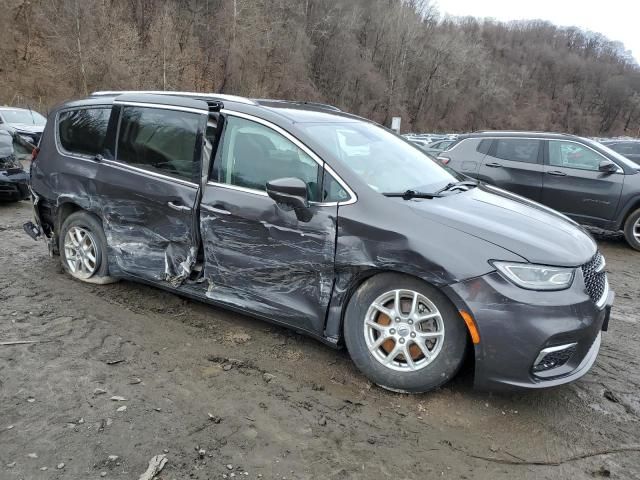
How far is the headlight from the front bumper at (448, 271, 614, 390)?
4 centimetres

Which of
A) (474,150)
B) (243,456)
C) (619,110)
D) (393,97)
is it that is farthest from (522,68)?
(243,456)

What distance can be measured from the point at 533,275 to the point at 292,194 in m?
1.53

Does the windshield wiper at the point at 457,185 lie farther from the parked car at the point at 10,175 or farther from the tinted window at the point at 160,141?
the parked car at the point at 10,175

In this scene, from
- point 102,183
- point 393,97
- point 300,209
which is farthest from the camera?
point 393,97

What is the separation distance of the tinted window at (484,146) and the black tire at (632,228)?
2413 mm

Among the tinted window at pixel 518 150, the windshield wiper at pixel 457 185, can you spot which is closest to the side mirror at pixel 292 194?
the windshield wiper at pixel 457 185

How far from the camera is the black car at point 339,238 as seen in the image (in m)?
2.82

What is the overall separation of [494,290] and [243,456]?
1.63 metres

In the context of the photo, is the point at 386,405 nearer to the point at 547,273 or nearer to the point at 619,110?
the point at 547,273

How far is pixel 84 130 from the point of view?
181 inches

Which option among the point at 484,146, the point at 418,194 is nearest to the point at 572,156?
the point at 484,146

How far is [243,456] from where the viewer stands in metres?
2.53

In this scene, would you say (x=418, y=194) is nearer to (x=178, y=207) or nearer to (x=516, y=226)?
(x=516, y=226)

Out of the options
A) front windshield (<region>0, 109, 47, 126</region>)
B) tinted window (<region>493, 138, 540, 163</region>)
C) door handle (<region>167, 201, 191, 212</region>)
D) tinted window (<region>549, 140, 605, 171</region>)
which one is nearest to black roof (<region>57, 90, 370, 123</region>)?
door handle (<region>167, 201, 191, 212</region>)
